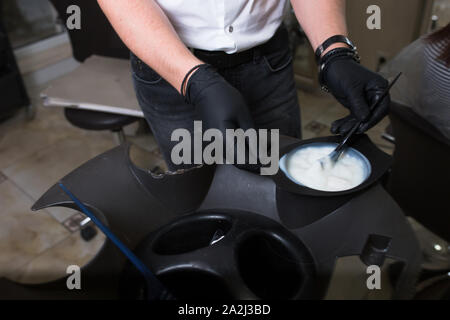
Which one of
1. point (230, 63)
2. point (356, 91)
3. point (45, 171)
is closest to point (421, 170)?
point (356, 91)

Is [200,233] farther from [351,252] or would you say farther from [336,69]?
[336,69]

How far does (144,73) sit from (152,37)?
0.49 ft

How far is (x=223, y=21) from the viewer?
778mm

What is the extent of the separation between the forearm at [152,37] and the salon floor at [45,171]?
775 mm

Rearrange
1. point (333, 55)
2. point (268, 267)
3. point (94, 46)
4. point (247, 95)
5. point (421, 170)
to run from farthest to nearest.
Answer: point (94, 46)
point (421, 170)
point (247, 95)
point (333, 55)
point (268, 267)

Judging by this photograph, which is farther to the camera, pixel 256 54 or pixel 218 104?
pixel 256 54

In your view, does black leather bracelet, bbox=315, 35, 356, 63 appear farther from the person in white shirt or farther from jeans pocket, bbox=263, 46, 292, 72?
jeans pocket, bbox=263, 46, 292, 72

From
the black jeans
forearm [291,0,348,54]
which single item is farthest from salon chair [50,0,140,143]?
forearm [291,0,348,54]

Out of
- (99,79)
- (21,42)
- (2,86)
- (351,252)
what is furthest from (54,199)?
(21,42)

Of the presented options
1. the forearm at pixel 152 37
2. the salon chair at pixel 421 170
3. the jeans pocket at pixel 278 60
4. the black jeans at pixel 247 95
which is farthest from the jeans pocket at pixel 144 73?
the salon chair at pixel 421 170

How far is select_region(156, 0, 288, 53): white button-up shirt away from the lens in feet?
2.53

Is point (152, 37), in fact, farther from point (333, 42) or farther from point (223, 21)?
point (333, 42)

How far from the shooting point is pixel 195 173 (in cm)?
68
